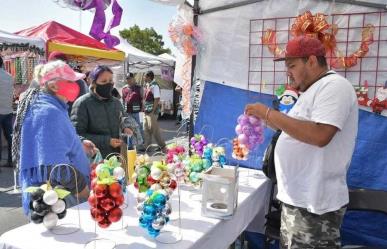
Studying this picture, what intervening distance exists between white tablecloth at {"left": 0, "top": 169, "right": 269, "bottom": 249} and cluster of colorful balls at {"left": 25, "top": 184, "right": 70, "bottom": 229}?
67mm

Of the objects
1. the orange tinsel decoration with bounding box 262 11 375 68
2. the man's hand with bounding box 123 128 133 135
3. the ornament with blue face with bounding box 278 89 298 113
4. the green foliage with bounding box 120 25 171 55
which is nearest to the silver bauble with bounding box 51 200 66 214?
the man's hand with bounding box 123 128 133 135

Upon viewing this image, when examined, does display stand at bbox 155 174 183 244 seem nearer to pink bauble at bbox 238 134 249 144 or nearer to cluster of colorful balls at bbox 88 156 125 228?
cluster of colorful balls at bbox 88 156 125 228

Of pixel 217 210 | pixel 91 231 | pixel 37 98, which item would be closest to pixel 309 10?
pixel 217 210

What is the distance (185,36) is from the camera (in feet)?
10.1

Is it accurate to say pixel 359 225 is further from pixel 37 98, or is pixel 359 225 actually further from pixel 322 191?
pixel 37 98

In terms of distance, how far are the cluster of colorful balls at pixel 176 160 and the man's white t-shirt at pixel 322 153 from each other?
22.9 inches

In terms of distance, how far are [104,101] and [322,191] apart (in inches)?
67.5

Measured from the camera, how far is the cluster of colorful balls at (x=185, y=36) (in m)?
3.05

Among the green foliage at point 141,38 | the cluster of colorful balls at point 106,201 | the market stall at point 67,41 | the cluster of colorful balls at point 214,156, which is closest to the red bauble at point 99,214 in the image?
the cluster of colorful balls at point 106,201

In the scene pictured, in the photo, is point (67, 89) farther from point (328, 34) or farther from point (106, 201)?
point (328, 34)

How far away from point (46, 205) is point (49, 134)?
45 centimetres

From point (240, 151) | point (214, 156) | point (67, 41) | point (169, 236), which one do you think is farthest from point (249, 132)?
point (67, 41)

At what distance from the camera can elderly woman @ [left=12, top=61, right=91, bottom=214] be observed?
1754mm

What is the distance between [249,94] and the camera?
9.85 feet
